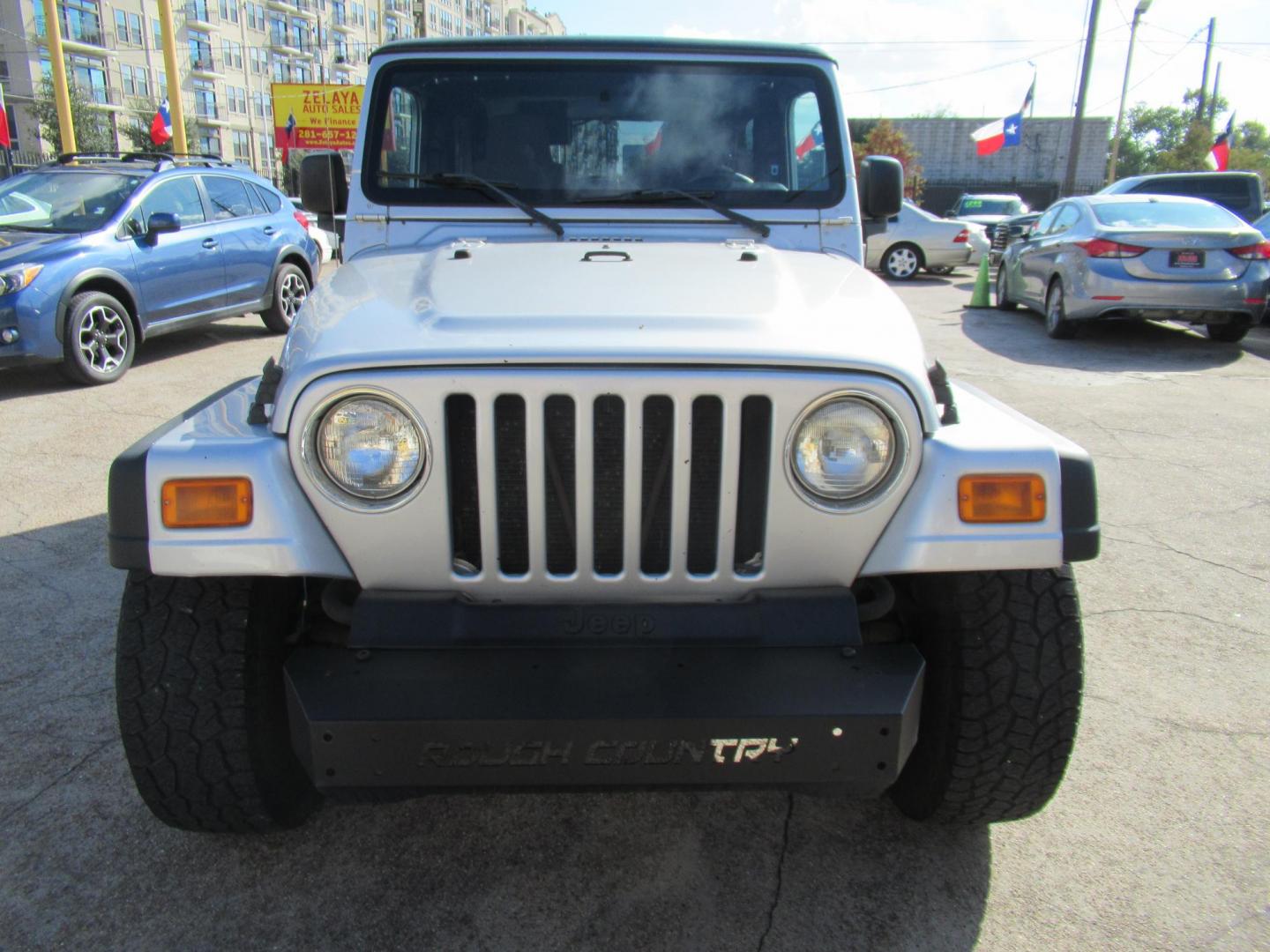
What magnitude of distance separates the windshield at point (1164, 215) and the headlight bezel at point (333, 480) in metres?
9.15

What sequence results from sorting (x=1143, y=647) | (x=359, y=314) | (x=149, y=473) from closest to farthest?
(x=149, y=473) < (x=359, y=314) < (x=1143, y=647)

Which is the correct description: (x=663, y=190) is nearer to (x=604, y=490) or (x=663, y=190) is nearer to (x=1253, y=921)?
(x=604, y=490)

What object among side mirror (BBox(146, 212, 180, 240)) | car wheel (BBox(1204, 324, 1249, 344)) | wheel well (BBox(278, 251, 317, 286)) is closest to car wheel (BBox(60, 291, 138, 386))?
side mirror (BBox(146, 212, 180, 240))

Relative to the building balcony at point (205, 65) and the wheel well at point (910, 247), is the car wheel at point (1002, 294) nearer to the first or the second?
the wheel well at point (910, 247)

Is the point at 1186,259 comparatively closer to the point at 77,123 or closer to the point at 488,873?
the point at 488,873

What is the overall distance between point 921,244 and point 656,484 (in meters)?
15.1

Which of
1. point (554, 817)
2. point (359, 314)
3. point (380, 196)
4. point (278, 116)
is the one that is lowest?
point (554, 817)

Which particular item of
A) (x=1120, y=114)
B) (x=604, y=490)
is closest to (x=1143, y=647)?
(x=604, y=490)

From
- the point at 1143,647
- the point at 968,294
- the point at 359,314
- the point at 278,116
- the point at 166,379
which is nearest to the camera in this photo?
the point at 359,314

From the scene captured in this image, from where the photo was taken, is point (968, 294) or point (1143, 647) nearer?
point (1143, 647)

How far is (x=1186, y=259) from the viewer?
8.84 m

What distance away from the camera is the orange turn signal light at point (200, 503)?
73.5 inches

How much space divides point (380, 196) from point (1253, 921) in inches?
121

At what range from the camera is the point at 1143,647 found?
3428 millimetres
